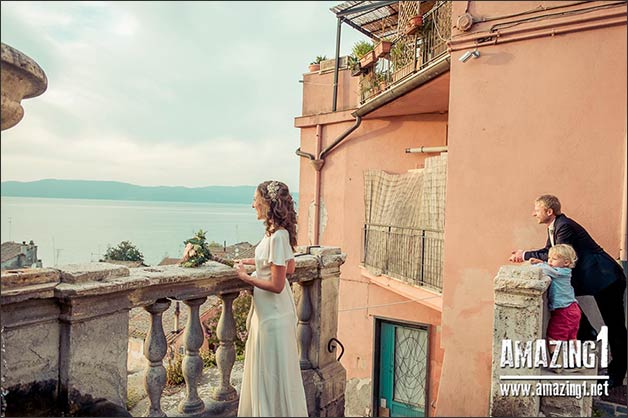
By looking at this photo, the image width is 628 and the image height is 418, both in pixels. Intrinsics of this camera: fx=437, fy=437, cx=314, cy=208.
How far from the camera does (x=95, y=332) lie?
2254mm

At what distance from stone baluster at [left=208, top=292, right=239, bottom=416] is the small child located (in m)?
2.31

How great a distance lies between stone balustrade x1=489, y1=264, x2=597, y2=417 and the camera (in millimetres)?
→ 2969

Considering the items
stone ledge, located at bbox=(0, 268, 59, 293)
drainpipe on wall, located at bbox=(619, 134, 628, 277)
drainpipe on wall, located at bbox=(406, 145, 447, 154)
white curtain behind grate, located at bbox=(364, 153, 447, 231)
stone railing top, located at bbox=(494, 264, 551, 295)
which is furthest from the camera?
drainpipe on wall, located at bbox=(406, 145, 447, 154)

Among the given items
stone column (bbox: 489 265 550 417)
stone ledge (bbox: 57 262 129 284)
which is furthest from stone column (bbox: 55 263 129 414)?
stone column (bbox: 489 265 550 417)

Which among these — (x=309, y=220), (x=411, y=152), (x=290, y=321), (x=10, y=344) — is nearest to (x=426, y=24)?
(x=411, y=152)

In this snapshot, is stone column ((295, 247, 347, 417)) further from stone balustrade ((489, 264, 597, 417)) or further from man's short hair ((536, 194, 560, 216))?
man's short hair ((536, 194, 560, 216))

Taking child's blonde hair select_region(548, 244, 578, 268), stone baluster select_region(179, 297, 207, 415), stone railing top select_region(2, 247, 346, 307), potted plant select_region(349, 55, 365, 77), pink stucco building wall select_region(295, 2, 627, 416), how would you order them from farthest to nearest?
1. potted plant select_region(349, 55, 365, 77)
2. pink stucco building wall select_region(295, 2, 627, 416)
3. child's blonde hair select_region(548, 244, 578, 268)
4. stone baluster select_region(179, 297, 207, 415)
5. stone railing top select_region(2, 247, 346, 307)

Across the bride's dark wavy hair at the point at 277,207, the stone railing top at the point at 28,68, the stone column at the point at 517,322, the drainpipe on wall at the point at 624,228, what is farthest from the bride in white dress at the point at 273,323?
the drainpipe on wall at the point at 624,228

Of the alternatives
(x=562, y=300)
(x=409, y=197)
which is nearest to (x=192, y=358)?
(x=562, y=300)

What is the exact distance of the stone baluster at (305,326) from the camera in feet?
11.3

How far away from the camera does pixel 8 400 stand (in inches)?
79.6

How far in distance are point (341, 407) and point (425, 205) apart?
433cm

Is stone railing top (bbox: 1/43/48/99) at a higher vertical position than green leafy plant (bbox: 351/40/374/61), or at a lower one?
lower

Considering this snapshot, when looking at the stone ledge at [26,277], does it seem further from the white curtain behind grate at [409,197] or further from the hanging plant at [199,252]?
the white curtain behind grate at [409,197]
